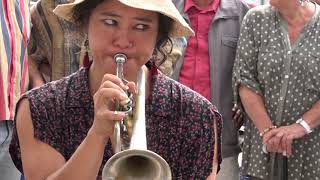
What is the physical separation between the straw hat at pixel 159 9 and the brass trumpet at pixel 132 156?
0.22 m

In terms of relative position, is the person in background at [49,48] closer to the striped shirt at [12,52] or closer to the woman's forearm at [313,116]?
the striped shirt at [12,52]

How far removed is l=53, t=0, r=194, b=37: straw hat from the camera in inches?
73.5

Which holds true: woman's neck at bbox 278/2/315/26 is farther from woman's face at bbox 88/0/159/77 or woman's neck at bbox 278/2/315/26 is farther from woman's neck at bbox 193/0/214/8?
woman's face at bbox 88/0/159/77

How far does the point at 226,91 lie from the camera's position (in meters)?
3.26

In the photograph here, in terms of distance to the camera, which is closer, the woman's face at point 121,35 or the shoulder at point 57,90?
the woman's face at point 121,35

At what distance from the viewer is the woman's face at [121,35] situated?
190cm

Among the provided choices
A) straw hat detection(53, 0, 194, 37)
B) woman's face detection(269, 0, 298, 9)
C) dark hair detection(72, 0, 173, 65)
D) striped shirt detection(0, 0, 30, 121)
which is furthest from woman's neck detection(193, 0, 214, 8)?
straw hat detection(53, 0, 194, 37)

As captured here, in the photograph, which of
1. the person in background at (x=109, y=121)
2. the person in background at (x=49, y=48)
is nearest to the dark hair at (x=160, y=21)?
the person in background at (x=109, y=121)

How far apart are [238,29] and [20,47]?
122 cm

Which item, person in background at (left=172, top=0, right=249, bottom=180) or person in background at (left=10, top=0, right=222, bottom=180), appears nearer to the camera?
person in background at (left=10, top=0, right=222, bottom=180)

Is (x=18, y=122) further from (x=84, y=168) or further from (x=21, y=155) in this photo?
(x=84, y=168)

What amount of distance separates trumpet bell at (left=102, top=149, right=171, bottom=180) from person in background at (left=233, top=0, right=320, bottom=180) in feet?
4.86

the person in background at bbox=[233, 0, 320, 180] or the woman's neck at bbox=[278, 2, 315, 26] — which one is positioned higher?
the woman's neck at bbox=[278, 2, 315, 26]

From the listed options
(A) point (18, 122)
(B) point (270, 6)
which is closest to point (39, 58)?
(A) point (18, 122)
